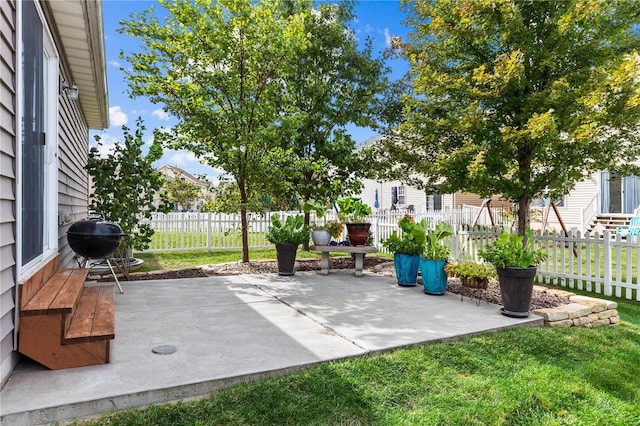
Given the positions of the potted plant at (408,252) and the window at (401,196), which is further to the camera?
the window at (401,196)

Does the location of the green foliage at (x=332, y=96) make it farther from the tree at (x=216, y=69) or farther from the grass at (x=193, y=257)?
the tree at (x=216, y=69)

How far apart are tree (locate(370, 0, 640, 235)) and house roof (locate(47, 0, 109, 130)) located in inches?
174

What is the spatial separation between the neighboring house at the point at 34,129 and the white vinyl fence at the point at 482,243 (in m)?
4.14

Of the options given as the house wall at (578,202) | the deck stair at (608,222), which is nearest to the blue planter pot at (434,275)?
the deck stair at (608,222)

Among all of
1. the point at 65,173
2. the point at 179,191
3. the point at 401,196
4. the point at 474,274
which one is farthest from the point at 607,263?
the point at 179,191

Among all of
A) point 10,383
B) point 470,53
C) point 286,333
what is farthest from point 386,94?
point 10,383

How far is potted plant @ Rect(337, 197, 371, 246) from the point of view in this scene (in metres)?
6.82

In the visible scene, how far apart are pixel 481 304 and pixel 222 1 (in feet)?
20.3

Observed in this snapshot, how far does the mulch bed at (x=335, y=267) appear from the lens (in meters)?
5.05

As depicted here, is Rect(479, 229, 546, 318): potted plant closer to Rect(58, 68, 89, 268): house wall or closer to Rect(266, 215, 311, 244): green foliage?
Rect(266, 215, 311, 244): green foliage

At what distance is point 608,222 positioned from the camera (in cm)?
1285

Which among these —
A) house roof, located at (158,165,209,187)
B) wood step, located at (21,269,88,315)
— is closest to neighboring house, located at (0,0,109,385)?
wood step, located at (21,269,88,315)

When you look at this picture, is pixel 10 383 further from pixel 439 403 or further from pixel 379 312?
pixel 379 312

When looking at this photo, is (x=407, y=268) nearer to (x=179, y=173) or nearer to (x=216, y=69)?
(x=216, y=69)
